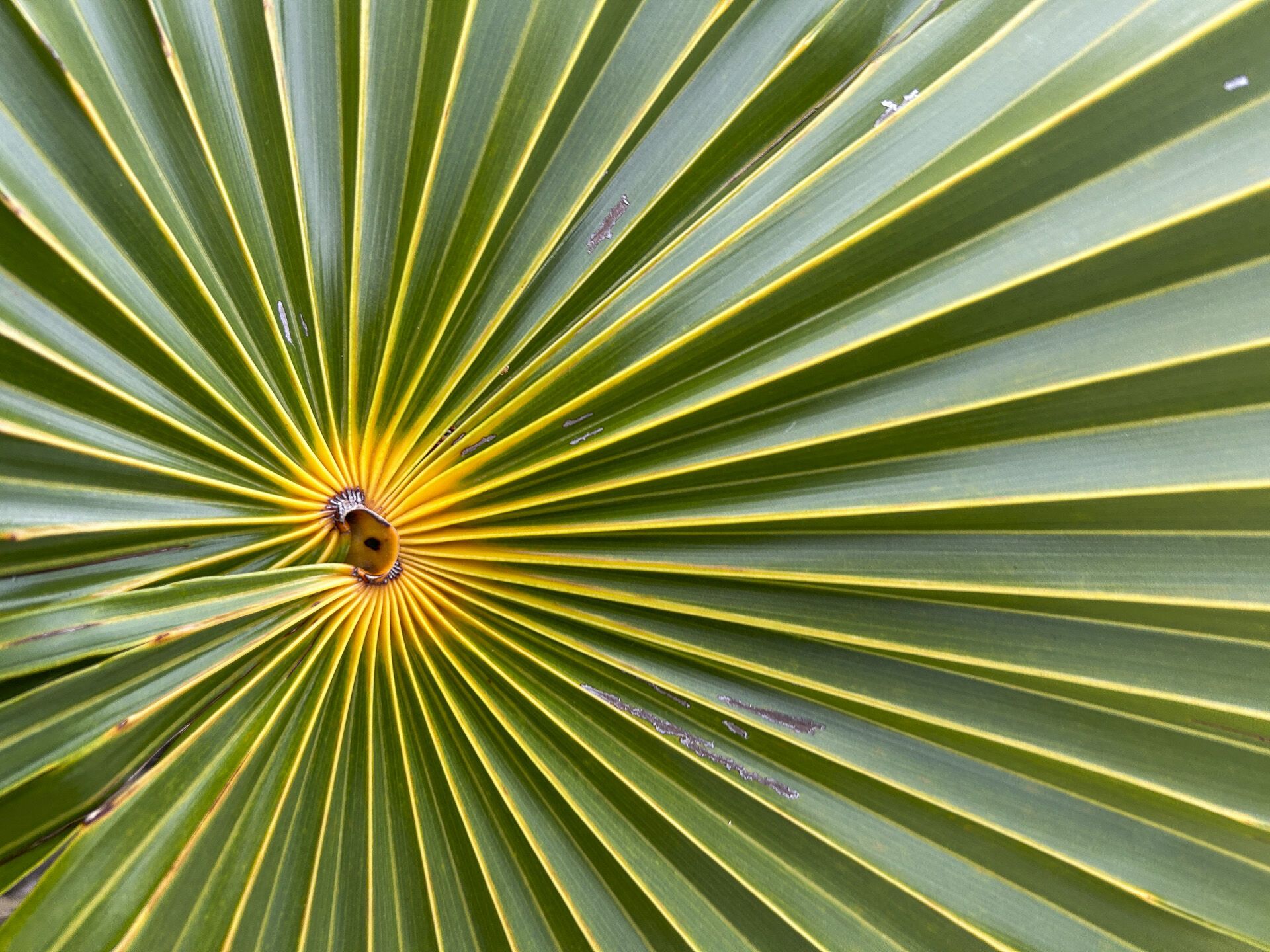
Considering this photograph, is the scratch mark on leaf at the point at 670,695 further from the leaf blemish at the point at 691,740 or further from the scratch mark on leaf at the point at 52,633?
the scratch mark on leaf at the point at 52,633

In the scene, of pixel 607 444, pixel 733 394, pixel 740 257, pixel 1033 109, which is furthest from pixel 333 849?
pixel 1033 109

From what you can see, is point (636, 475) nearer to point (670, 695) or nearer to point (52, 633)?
point (670, 695)

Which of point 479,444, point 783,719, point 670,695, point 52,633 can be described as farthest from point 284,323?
point 783,719

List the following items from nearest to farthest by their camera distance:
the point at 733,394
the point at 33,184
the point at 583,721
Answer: the point at 33,184 → the point at 733,394 → the point at 583,721

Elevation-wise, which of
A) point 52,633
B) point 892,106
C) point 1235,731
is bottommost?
point 52,633

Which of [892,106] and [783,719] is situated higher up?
[892,106]

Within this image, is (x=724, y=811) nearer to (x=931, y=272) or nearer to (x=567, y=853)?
(x=567, y=853)

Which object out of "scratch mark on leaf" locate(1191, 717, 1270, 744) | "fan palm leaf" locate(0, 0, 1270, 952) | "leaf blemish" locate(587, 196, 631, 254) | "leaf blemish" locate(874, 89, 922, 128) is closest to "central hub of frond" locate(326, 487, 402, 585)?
"fan palm leaf" locate(0, 0, 1270, 952)
